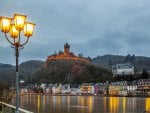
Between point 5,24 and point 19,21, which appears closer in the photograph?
point 19,21

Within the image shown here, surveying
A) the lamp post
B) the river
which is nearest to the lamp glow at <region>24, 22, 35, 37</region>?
the lamp post

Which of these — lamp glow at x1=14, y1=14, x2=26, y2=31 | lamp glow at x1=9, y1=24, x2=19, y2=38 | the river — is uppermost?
lamp glow at x1=14, y1=14, x2=26, y2=31

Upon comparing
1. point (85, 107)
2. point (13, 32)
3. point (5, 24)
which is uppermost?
point (5, 24)

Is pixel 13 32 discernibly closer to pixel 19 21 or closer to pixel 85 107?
pixel 19 21

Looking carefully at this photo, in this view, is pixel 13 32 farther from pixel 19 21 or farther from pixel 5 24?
pixel 19 21

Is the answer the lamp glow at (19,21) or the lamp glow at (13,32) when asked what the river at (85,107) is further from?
the lamp glow at (19,21)

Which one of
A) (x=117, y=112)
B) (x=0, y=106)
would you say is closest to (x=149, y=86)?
(x=117, y=112)

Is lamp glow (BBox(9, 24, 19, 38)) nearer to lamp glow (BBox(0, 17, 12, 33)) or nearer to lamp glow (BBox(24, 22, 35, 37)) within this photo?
lamp glow (BBox(0, 17, 12, 33))

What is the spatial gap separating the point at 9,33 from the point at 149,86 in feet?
618

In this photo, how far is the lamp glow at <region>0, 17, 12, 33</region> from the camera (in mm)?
15019

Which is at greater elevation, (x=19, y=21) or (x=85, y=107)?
(x=19, y=21)

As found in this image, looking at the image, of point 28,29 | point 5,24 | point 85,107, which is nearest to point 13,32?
point 5,24

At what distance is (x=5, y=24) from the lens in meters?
15.1

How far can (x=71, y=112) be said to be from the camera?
71.4 m
